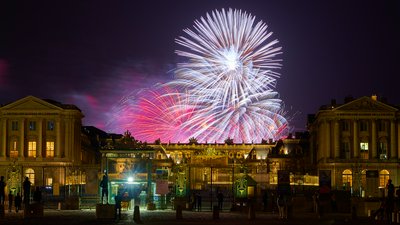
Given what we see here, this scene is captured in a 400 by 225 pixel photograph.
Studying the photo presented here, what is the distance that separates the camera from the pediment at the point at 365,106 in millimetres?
117125

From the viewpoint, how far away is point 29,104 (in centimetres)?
11869

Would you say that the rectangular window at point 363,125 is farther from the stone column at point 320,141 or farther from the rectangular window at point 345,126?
the stone column at point 320,141

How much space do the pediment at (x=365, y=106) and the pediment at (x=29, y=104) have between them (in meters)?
41.1

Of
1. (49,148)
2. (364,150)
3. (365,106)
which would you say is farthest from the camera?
(49,148)

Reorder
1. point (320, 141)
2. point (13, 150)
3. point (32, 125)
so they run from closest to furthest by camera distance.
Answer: point (13, 150), point (32, 125), point (320, 141)

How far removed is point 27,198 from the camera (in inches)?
1820

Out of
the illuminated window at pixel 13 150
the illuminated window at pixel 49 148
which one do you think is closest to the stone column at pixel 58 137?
the illuminated window at pixel 49 148

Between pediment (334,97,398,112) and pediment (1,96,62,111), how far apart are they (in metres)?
41.1

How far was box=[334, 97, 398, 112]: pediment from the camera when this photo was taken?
4611 inches

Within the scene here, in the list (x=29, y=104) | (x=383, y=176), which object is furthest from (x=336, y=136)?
(x=29, y=104)

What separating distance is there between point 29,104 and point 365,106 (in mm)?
47293

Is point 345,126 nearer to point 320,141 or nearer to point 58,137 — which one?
point 320,141

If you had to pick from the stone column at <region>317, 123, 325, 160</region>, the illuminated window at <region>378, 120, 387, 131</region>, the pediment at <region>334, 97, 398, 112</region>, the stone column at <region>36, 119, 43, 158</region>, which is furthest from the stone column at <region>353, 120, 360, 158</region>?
the stone column at <region>36, 119, 43, 158</region>

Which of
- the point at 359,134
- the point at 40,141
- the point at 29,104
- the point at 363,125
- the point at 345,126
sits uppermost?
the point at 29,104
